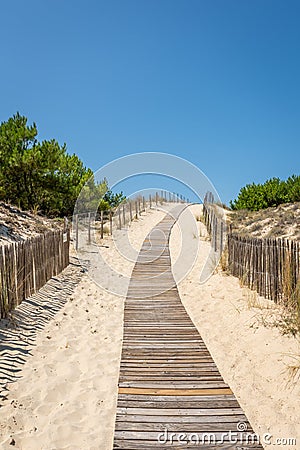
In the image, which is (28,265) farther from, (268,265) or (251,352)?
(268,265)

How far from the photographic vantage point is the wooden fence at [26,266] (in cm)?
572

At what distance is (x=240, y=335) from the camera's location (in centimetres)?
559

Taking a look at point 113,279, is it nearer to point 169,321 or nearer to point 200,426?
point 169,321

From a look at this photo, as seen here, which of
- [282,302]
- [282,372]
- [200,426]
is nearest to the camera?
[200,426]

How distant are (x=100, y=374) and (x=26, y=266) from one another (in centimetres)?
287

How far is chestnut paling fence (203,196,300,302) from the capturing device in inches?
243

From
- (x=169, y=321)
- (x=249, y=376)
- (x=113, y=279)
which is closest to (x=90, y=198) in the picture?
(x=113, y=279)

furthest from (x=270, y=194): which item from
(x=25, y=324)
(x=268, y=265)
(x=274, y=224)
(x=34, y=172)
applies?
(x=25, y=324)

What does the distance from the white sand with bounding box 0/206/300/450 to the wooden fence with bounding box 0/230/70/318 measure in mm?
714

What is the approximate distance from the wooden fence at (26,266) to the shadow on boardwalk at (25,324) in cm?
15

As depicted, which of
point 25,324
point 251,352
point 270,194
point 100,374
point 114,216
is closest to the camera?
point 100,374

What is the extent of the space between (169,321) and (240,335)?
128 cm

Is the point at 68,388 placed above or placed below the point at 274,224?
below

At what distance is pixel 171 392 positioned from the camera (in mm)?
3988
